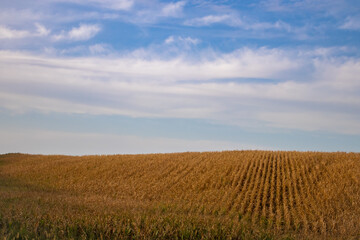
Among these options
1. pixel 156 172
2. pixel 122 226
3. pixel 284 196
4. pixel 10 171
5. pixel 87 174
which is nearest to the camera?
pixel 122 226

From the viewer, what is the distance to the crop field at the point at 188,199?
8836 mm

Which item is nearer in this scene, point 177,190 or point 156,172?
point 177,190

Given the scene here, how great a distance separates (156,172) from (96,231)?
16.8 metres

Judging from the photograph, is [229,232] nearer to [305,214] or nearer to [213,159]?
[305,214]

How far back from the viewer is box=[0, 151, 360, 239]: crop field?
8.84 metres

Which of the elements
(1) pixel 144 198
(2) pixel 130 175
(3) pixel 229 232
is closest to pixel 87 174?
(2) pixel 130 175

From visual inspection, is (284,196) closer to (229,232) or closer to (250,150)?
(229,232)

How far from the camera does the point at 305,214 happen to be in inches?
594

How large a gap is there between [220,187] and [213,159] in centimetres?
801

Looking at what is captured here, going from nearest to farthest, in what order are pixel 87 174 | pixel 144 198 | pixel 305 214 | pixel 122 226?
pixel 122 226
pixel 305 214
pixel 144 198
pixel 87 174

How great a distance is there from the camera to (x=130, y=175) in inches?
1013

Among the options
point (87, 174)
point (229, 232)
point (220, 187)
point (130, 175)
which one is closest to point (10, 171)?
point (87, 174)

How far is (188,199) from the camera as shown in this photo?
18.0 meters

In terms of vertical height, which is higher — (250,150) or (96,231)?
(250,150)
